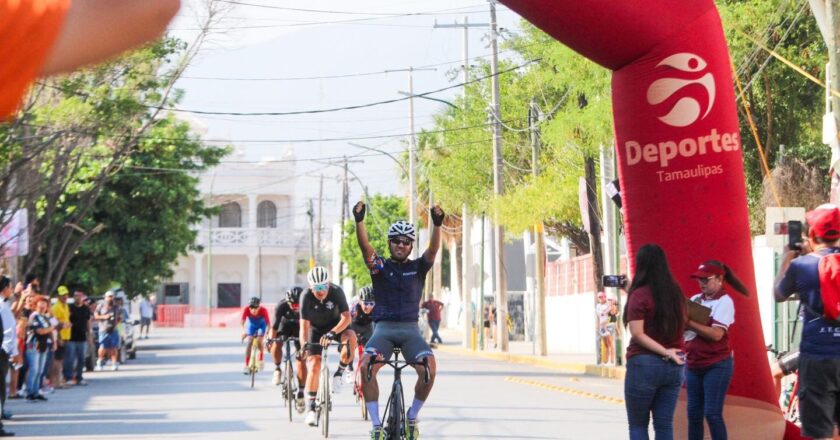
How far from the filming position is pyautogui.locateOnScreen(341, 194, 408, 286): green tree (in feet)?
322

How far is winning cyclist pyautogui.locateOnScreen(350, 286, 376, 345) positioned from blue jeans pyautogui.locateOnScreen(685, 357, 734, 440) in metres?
8.53

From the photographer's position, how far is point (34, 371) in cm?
2430

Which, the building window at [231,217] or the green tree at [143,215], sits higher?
the building window at [231,217]

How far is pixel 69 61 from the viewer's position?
207 centimetres

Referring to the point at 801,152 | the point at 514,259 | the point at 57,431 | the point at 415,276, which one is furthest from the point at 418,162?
the point at 415,276

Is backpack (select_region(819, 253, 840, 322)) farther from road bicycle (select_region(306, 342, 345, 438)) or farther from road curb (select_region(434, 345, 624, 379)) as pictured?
road curb (select_region(434, 345, 624, 379))

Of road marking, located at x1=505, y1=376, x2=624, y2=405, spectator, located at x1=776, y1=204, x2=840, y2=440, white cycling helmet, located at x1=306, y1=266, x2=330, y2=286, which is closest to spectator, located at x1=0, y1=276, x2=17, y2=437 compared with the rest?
white cycling helmet, located at x1=306, y1=266, x2=330, y2=286

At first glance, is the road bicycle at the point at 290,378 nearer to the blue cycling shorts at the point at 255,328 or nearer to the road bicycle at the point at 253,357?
the road bicycle at the point at 253,357

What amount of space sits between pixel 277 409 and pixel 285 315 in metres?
1.46

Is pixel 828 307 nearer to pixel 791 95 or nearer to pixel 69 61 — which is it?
pixel 69 61

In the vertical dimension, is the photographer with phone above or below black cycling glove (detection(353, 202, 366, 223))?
below

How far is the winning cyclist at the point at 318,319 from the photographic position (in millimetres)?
17453

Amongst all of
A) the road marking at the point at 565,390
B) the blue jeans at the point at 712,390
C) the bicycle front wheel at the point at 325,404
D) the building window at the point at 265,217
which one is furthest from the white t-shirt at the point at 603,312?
the building window at the point at 265,217

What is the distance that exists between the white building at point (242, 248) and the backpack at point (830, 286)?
97952 mm
